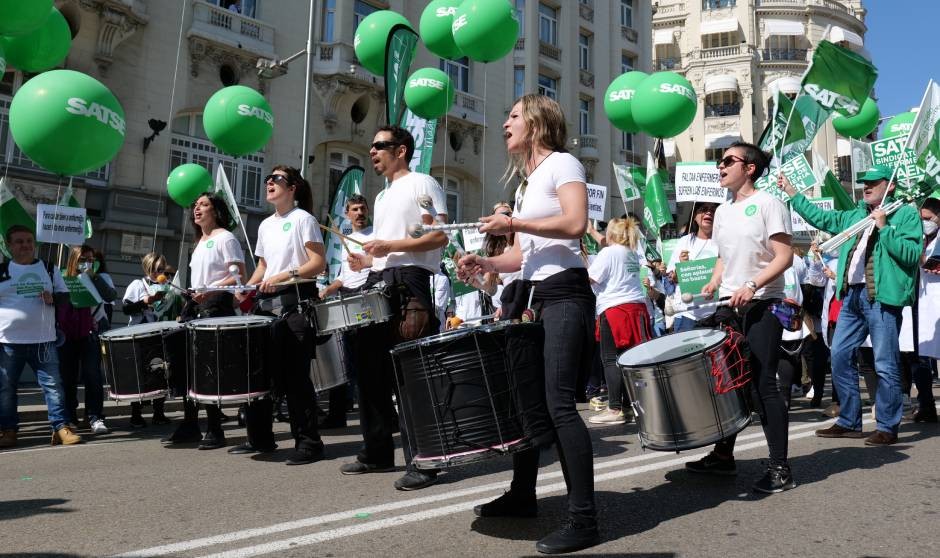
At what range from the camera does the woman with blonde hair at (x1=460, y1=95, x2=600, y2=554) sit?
3164mm

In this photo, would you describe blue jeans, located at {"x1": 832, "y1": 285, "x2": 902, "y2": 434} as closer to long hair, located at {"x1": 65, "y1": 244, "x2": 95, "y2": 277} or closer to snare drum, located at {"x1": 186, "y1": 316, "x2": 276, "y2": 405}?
snare drum, located at {"x1": 186, "y1": 316, "x2": 276, "y2": 405}

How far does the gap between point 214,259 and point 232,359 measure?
3.81 ft

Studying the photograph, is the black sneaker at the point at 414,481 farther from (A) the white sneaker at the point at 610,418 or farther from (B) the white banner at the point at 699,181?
(B) the white banner at the point at 699,181

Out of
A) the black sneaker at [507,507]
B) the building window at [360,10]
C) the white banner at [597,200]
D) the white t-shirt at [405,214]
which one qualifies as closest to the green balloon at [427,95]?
the white banner at [597,200]

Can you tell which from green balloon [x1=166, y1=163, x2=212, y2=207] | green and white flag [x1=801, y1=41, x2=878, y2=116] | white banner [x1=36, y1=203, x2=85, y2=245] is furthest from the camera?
green balloon [x1=166, y1=163, x2=212, y2=207]

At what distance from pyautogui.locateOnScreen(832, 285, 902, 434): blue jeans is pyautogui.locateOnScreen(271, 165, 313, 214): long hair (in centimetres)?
424

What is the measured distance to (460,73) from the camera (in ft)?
87.0

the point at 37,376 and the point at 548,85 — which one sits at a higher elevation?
the point at 548,85

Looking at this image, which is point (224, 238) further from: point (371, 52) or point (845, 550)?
point (371, 52)

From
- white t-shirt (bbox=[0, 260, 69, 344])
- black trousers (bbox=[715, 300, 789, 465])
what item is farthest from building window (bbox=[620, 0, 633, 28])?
black trousers (bbox=[715, 300, 789, 465])

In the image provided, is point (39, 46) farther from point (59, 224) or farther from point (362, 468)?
point (362, 468)

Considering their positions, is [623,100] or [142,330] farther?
[623,100]

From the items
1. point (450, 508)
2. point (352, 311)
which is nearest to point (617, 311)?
point (352, 311)

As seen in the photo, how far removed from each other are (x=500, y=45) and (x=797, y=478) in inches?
331
